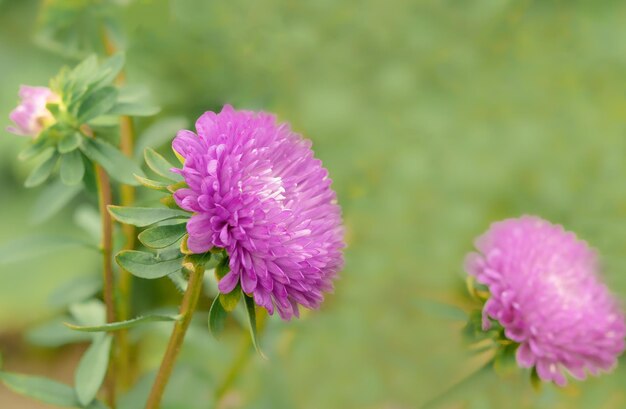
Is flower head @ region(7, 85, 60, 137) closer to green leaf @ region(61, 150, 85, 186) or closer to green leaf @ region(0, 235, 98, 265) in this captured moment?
green leaf @ region(61, 150, 85, 186)

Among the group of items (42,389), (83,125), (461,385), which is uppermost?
(83,125)

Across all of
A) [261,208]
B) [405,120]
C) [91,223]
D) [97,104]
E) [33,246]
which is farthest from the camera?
[405,120]

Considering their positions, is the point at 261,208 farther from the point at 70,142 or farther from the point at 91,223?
the point at 91,223

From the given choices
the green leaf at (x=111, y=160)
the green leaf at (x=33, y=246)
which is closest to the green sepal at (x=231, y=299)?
the green leaf at (x=111, y=160)

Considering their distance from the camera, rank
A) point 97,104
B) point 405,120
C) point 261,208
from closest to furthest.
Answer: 1. point 261,208
2. point 97,104
3. point 405,120

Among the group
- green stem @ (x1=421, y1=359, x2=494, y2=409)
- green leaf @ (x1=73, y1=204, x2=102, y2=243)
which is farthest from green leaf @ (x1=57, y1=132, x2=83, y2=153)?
green stem @ (x1=421, y1=359, x2=494, y2=409)

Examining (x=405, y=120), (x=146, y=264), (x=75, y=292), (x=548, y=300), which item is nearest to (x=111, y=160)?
(x=146, y=264)
